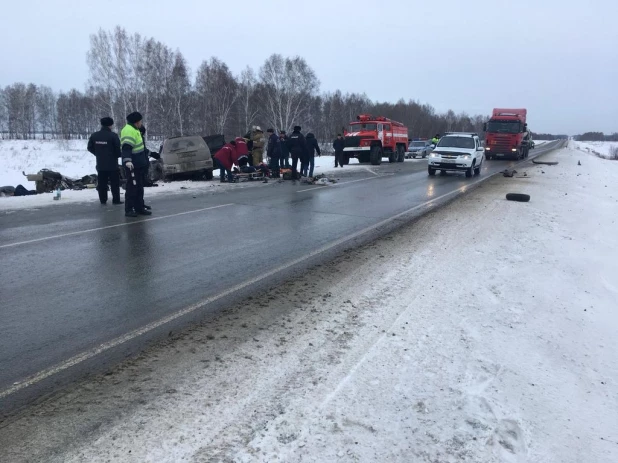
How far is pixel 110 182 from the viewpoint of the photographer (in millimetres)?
11078

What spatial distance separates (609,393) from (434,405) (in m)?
1.33

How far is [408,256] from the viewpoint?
21.5 feet

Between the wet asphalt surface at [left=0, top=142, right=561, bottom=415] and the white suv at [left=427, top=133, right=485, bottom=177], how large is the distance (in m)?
7.62

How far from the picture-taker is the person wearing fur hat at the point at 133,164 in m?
9.38

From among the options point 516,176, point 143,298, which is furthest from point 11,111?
point 143,298

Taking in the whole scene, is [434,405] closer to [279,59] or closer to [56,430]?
[56,430]

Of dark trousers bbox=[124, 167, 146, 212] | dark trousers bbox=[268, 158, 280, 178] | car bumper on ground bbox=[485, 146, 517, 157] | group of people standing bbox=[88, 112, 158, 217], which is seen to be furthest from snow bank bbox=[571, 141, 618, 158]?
dark trousers bbox=[124, 167, 146, 212]

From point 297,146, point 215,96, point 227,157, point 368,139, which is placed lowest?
point 227,157

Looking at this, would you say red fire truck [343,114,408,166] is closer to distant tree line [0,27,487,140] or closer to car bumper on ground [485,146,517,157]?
car bumper on ground [485,146,517,157]

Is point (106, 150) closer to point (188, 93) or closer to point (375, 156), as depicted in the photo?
point (375, 156)

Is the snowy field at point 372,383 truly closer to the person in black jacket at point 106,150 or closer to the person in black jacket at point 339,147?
the person in black jacket at point 106,150

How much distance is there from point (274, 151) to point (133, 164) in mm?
8942

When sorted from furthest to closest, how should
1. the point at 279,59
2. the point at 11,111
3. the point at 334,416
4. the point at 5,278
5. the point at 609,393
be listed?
the point at 11,111, the point at 279,59, the point at 5,278, the point at 609,393, the point at 334,416

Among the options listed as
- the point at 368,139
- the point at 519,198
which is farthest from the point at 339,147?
the point at 519,198
